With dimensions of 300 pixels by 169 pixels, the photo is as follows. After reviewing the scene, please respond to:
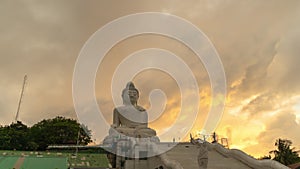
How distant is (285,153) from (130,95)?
1699 cm

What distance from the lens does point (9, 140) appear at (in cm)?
3025

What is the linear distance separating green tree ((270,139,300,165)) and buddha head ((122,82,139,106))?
15791 mm

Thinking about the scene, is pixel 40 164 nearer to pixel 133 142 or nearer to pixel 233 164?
pixel 133 142

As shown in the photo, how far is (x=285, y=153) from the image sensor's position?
103 ft

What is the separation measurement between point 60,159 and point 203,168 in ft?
31.3

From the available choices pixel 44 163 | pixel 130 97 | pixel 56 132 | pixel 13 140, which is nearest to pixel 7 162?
pixel 44 163

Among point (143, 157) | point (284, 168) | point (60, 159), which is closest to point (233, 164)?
point (284, 168)

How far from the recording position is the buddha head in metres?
25.5

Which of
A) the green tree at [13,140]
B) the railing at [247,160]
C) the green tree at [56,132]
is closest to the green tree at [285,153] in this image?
the railing at [247,160]

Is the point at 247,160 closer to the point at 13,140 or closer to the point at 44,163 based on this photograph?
the point at 44,163

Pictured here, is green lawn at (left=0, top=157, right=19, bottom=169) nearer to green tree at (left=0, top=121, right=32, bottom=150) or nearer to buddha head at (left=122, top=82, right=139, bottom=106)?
buddha head at (left=122, top=82, right=139, bottom=106)

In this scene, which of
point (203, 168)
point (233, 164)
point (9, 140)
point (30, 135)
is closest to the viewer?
point (203, 168)

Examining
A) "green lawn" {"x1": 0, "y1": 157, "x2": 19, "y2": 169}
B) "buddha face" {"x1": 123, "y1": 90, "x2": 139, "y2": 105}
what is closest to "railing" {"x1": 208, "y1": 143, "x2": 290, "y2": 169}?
"buddha face" {"x1": 123, "y1": 90, "x2": 139, "y2": 105}

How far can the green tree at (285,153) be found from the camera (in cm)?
3095
